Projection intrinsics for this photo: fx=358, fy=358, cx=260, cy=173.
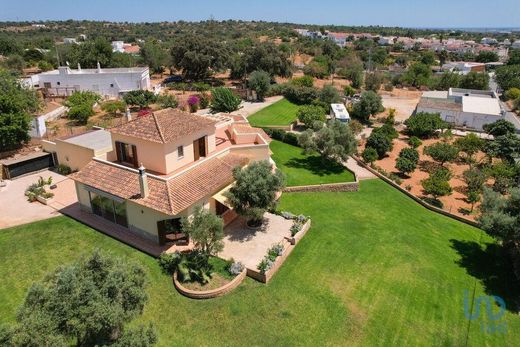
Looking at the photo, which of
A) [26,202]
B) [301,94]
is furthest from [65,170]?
[301,94]

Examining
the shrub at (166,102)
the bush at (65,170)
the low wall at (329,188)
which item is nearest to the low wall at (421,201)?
the low wall at (329,188)

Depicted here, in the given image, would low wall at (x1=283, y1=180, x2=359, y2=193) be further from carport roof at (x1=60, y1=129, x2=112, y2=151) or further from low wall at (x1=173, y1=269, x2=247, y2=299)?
carport roof at (x1=60, y1=129, x2=112, y2=151)

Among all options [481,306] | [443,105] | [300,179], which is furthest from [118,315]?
[443,105]

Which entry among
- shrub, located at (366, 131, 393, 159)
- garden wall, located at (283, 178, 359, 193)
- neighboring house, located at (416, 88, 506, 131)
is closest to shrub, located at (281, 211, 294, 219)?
garden wall, located at (283, 178, 359, 193)

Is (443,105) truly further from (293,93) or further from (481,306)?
(481,306)

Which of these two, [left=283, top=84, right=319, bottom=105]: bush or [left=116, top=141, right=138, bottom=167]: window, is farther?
[left=283, top=84, right=319, bottom=105]: bush

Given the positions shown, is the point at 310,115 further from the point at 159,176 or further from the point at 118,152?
the point at 159,176
